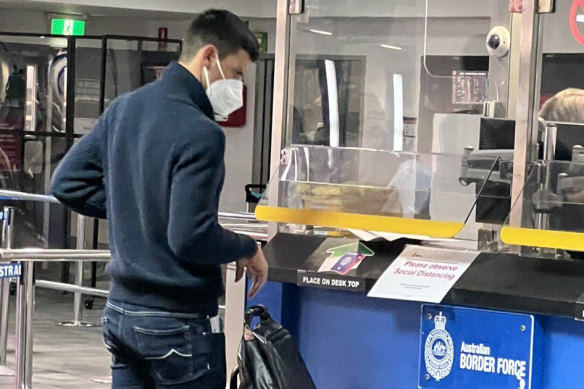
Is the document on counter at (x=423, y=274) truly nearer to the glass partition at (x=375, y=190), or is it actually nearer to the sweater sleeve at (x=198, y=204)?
the glass partition at (x=375, y=190)

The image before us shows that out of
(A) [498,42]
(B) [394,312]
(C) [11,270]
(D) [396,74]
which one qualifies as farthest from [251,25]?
(B) [394,312]

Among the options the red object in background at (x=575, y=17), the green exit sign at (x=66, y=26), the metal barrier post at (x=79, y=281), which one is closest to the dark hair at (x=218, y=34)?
the red object in background at (x=575, y=17)

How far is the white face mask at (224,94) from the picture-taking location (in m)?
2.90

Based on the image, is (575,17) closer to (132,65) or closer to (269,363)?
(269,363)

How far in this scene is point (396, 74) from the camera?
11.8 feet

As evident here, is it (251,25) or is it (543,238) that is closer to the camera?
(543,238)

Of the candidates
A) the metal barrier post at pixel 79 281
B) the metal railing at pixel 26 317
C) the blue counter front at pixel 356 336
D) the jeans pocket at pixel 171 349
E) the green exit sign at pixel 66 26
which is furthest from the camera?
the green exit sign at pixel 66 26

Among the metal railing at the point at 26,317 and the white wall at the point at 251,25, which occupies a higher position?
the white wall at the point at 251,25

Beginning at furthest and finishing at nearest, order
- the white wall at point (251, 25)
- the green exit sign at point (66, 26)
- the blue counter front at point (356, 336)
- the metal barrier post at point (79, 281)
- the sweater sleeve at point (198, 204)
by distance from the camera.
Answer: the green exit sign at point (66, 26) < the white wall at point (251, 25) < the metal barrier post at point (79, 281) < the blue counter front at point (356, 336) < the sweater sleeve at point (198, 204)

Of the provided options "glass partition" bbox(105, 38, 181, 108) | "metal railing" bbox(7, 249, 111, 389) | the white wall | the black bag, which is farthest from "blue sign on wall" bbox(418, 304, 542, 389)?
the white wall

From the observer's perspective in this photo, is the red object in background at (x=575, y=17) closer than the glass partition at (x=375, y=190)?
No

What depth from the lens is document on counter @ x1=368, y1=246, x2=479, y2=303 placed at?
9.89 feet

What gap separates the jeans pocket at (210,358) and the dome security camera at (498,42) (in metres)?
1.24

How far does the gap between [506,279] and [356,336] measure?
20.8 inches
